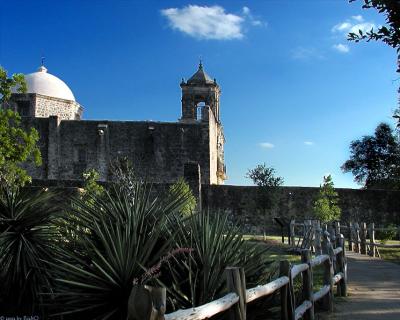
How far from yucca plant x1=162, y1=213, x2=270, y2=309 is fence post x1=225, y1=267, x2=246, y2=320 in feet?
1.57

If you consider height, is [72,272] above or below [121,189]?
below

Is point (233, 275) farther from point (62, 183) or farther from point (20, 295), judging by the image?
point (62, 183)

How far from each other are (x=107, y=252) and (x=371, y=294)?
5.01m

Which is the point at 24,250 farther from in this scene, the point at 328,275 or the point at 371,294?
the point at 371,294

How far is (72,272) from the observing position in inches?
170

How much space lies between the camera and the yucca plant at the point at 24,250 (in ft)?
16.9

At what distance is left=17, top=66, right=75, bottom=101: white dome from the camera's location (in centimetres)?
3312

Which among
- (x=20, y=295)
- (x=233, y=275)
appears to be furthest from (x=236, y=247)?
(x=20, y=295)

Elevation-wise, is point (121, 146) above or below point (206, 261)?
above

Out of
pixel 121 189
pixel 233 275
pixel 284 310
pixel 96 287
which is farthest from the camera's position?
pixel 121 189

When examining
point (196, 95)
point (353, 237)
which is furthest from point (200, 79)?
point (353, 237)

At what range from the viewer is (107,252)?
436 centimetres

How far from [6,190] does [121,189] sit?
1.27m

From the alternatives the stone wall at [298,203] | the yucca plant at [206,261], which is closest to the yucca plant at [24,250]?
the yucca plant at [206,261]
